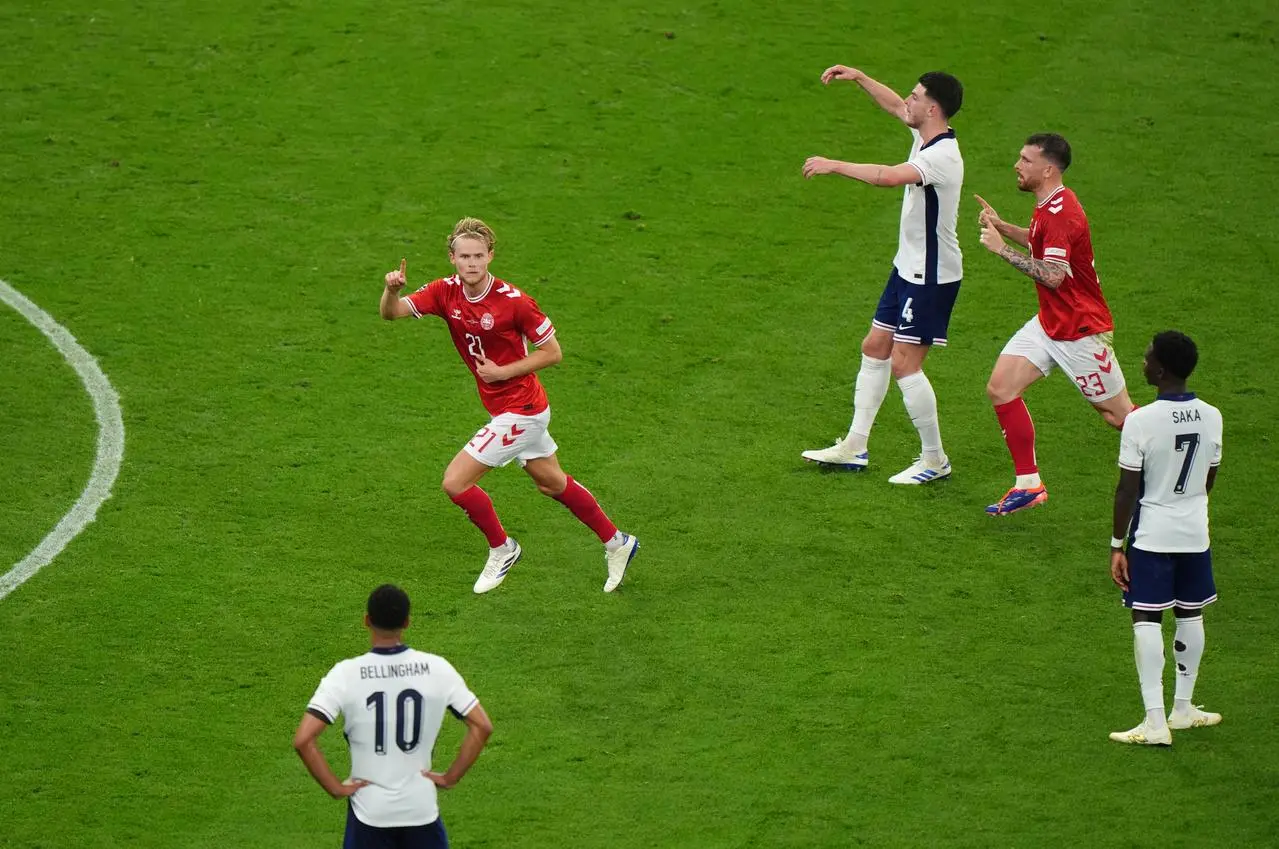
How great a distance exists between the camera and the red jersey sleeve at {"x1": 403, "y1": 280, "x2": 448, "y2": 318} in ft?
28.6

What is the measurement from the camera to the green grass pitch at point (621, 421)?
7508 mm

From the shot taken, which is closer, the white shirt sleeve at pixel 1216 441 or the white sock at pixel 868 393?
the white shirt sleeve at pixel 1216 441

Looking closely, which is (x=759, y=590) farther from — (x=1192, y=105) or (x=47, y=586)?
(x=1192, y=105)

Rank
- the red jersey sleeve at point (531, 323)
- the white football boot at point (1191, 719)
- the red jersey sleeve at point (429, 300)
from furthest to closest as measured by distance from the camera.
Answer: the red jersey sleeve at point (429, 300)
the red jersey sleeve at point (531, 323)
the white football boot at point (1191, 719)

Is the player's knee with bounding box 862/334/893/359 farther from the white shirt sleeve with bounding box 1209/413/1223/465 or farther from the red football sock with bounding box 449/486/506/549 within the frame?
the white shirt sleeve with bounding box 1209/413/1223/465

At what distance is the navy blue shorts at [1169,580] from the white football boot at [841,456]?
311 cm

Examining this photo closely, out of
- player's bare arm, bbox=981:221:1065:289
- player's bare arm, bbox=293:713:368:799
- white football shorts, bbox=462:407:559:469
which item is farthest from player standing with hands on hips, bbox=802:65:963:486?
player's bare arm, bbox=293:713:368:799

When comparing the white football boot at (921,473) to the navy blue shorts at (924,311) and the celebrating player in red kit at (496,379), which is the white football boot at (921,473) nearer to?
the navy blue shorts at (924,311)

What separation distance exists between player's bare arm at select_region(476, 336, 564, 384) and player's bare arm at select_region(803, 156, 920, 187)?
1.87 m

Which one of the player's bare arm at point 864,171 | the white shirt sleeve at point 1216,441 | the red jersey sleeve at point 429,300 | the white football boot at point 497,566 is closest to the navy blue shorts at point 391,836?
the white football boot at point 497,566

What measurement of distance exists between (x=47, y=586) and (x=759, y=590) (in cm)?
418

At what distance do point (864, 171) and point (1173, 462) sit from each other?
2781mm

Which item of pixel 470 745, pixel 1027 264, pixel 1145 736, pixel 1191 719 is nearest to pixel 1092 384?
pixel 1027 264

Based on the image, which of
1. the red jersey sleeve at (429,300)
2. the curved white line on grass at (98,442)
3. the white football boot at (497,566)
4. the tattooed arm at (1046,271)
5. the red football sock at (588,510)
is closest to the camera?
the red jersey sleeve at (429,300)
